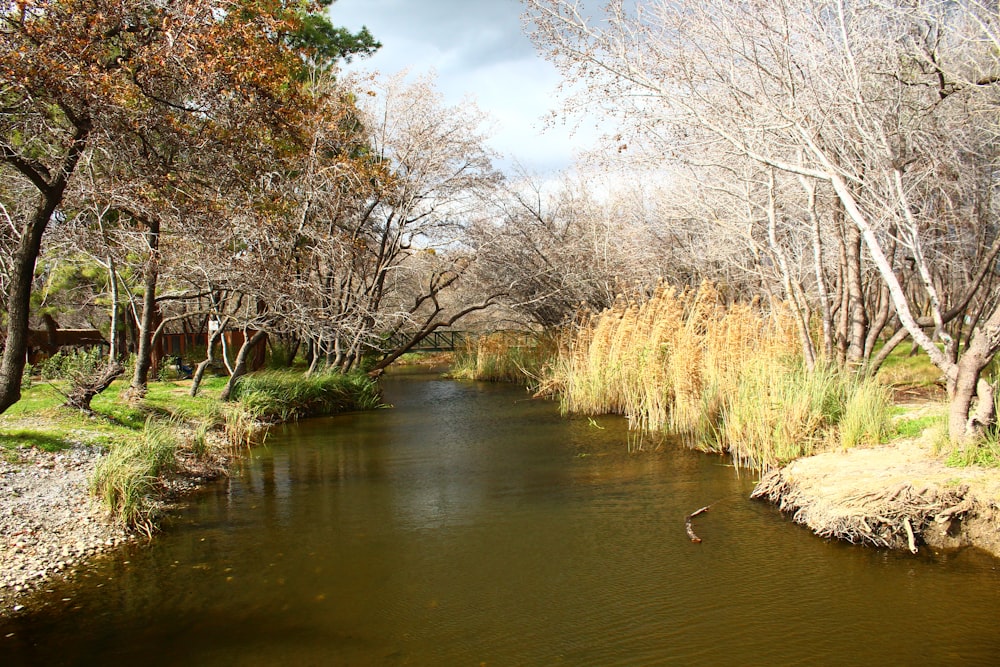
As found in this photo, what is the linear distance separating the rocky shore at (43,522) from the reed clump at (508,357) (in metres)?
12.1

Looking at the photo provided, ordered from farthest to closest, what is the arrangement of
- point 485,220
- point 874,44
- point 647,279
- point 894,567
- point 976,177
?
point 485,220, point 647,279, point 976,177, point 874,44, point 894,567

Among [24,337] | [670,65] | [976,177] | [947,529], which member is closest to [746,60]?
[670,65]

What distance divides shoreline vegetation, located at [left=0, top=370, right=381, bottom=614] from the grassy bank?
1cm

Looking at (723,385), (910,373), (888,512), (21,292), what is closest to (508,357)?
(910,373)

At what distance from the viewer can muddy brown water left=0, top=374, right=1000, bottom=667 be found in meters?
4.06

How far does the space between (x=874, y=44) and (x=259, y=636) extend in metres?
7.77

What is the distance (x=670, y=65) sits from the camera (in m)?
7.68

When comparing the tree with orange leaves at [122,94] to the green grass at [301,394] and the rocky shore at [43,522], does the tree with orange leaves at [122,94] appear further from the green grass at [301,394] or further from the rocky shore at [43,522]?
the green grass at [301,394]

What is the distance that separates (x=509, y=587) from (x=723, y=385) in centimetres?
483

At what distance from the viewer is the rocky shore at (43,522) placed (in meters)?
5.16

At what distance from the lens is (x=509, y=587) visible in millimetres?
4914

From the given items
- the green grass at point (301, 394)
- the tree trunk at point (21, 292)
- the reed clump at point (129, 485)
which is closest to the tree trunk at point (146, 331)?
the green grass at point (301, 394)

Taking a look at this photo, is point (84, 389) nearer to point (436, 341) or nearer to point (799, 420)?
point (799, 420)

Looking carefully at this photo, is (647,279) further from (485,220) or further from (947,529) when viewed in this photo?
(947,529)
